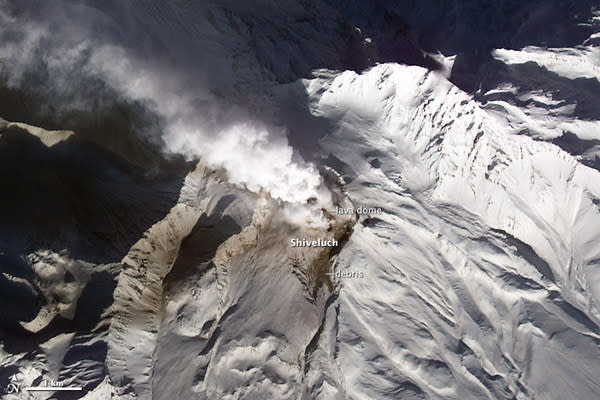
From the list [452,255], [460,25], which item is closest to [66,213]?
[452,255]

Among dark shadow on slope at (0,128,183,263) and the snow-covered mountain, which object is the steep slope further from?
dark shadow on slope at (0,128,183,263)

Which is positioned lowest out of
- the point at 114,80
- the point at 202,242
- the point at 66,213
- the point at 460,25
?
the point at 66,213

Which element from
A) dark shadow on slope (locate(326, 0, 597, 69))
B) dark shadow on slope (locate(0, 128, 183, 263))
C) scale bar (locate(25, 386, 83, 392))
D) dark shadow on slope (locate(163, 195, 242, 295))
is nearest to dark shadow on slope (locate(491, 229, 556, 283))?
dark shadow on slope (locate(163, 195, 242, 295))

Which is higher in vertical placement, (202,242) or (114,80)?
(114,80)

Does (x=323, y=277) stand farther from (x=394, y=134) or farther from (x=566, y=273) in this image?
(x=566, y=273)

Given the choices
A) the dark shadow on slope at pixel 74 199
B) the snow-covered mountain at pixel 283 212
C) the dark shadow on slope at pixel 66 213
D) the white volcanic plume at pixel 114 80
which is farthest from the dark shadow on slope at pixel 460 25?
the dark shadow on slope at pixel 66 213

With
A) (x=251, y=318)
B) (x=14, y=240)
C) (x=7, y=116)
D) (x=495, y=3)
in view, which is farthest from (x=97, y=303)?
(x=495, y=3)

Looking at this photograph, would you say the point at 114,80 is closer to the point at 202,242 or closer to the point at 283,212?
the point at 202,242

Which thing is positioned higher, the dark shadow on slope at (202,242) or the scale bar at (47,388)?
the dark shadow on slope at (202,242)

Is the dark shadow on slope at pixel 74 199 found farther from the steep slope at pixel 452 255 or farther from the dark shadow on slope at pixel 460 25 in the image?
the dark shadow on slope at pixel 460 25
